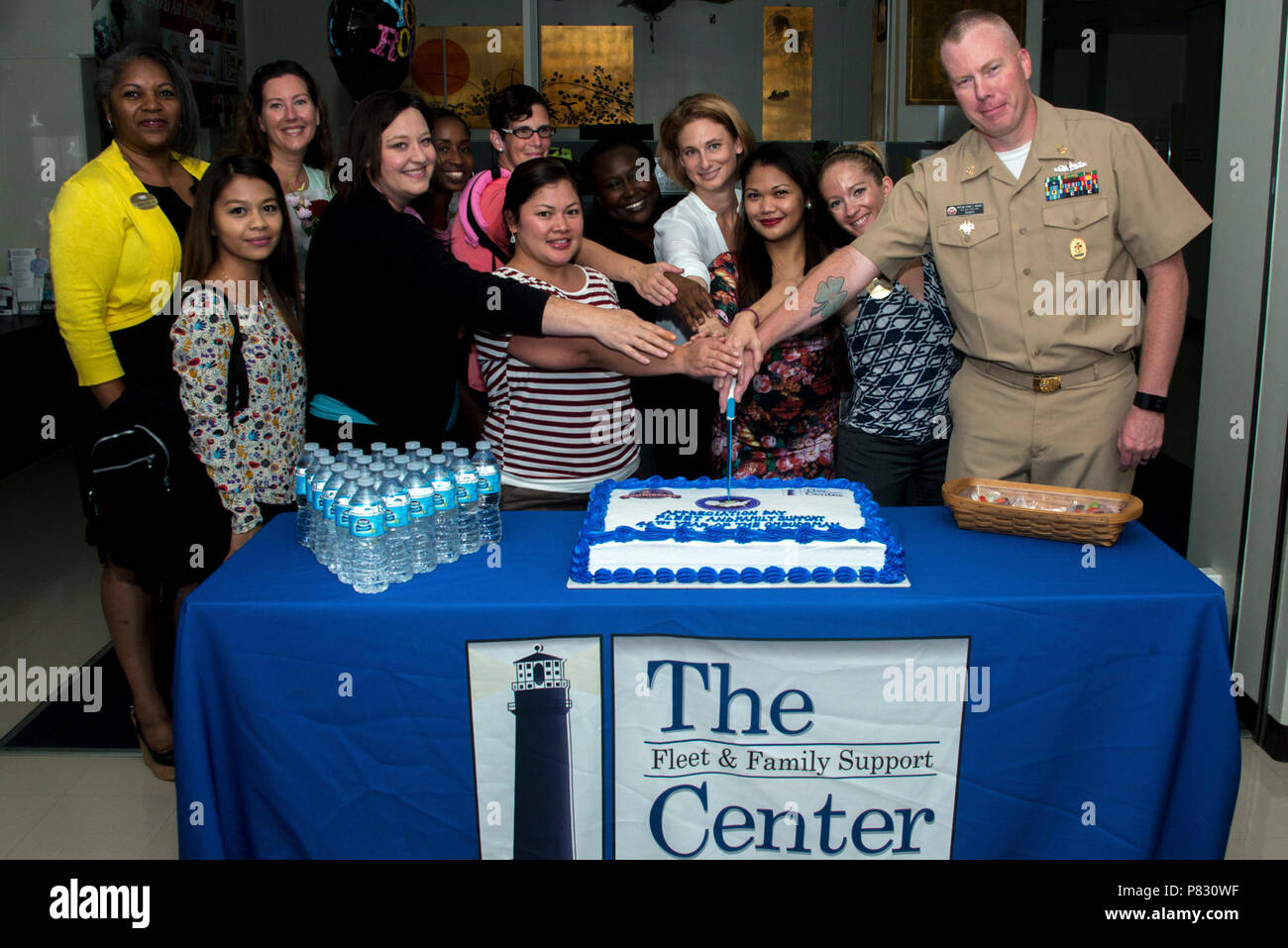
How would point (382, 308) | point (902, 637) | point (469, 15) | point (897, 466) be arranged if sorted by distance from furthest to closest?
point (469, 15), point (897, 466), point (382, 308), point (902, 637)

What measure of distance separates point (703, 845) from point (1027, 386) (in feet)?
4.25

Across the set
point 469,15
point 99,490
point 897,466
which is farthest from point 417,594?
point 469,15

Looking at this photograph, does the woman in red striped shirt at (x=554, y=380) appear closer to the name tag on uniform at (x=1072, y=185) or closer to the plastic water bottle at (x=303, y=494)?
the plastic water bottle at (x=303, y=494)

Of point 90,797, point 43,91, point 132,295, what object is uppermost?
point 43,91

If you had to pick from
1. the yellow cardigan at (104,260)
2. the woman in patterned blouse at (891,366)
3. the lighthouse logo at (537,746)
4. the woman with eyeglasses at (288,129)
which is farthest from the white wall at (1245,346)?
the yellow cardigan at (104,260)

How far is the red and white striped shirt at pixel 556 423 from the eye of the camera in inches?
104

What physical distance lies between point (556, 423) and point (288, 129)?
1.39 meters

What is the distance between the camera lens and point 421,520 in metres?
2.10

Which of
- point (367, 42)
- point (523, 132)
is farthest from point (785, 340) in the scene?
point (367, 42)

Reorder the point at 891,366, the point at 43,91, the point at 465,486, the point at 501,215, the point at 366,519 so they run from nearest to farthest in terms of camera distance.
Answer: the point at 366,519 → the point at 465,486 → the point at 891,366 → the point at 501,215 → the point at 43,91

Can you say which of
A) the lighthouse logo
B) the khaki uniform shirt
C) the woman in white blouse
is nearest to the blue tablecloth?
the lighthouse logo

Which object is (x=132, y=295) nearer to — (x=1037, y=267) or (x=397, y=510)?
(x=397, y=510)

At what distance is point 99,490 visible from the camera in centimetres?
262

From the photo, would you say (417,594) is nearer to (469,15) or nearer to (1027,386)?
(1027,386)
